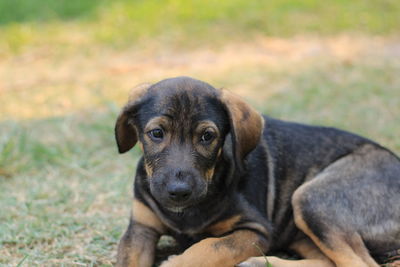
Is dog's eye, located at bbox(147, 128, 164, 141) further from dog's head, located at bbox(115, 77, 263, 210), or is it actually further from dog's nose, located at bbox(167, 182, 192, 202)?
dog's nose, located at bbox(167, 182, 192, 202)

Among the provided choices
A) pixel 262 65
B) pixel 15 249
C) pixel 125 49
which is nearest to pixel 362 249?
pixel 15 249

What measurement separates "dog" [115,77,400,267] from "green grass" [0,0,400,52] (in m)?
9.06

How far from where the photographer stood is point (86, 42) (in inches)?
581

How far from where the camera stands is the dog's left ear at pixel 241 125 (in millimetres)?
5230

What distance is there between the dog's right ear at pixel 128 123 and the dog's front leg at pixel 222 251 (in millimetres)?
1264

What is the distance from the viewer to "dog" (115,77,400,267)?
503 cm

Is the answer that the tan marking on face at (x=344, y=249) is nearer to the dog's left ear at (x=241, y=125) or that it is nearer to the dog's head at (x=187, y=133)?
the dog's left ear at (x=241, y=125)

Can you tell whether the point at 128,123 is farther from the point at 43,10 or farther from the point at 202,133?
the point at 43,10

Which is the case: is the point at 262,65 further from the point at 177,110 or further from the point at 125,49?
the point at 177,110

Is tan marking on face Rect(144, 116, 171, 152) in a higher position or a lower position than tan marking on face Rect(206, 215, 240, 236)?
higher

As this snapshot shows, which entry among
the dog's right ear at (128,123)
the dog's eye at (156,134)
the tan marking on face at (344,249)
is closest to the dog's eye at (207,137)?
the dog's eye at (156,134)

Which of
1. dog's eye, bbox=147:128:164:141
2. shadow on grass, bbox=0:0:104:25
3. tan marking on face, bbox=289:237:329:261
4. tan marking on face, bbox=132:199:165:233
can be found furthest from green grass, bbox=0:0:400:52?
dog's eye, bbox=147:128:164:141

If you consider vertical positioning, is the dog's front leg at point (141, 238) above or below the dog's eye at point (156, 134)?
below

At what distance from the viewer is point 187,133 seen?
198 inches
